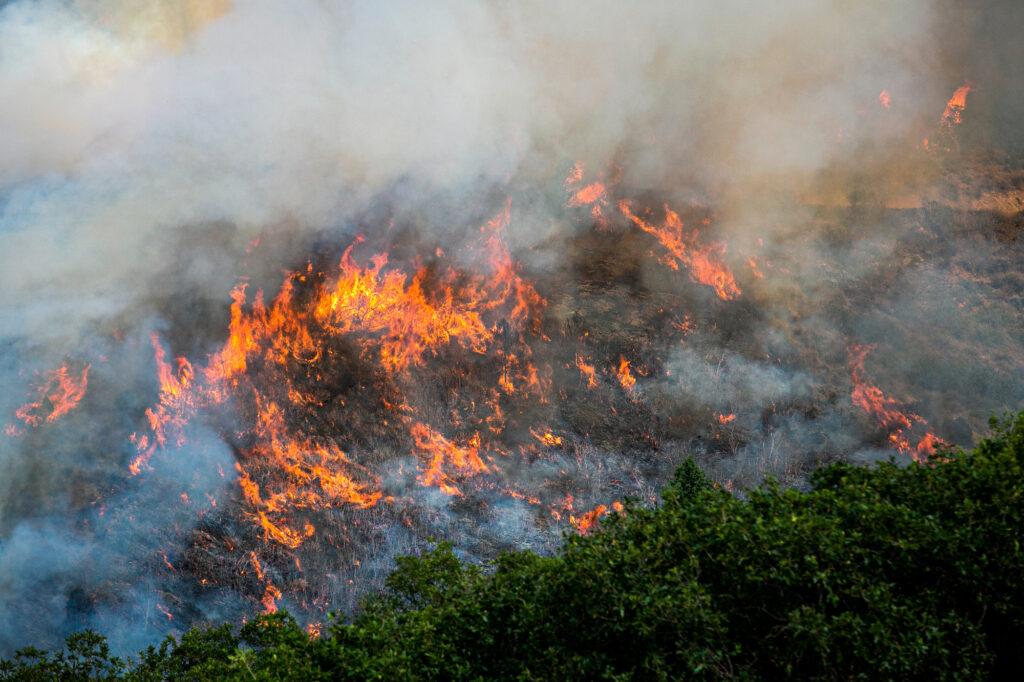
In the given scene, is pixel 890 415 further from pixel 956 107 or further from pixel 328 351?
pixel 328 351

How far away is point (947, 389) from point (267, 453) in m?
35.8

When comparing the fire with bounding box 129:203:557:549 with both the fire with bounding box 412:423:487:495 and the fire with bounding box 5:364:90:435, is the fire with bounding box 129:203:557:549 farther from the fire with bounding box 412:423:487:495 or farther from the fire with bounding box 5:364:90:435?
the fire with bounding box 5:364:90:435

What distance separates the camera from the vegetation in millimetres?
15805

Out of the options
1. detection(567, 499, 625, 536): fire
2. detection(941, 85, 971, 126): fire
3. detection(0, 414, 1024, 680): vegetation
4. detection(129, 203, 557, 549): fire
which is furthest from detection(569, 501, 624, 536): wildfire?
detection(941, 85, 971, 126): fire

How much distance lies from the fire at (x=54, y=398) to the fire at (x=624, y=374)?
27.2m

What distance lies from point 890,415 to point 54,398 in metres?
42.6

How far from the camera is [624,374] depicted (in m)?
45.2

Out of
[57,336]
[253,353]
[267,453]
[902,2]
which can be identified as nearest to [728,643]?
[267,453]

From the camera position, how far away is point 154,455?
4069cm

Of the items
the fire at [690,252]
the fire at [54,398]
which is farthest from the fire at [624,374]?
the fire at [54,398]

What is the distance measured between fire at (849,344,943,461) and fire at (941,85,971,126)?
1806 cm

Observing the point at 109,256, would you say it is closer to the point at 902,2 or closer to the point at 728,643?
the point at 728,643

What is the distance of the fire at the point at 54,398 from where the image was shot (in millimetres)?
40281

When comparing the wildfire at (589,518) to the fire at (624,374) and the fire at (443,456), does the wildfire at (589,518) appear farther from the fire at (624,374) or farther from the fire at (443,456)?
the fire at (624,374)
